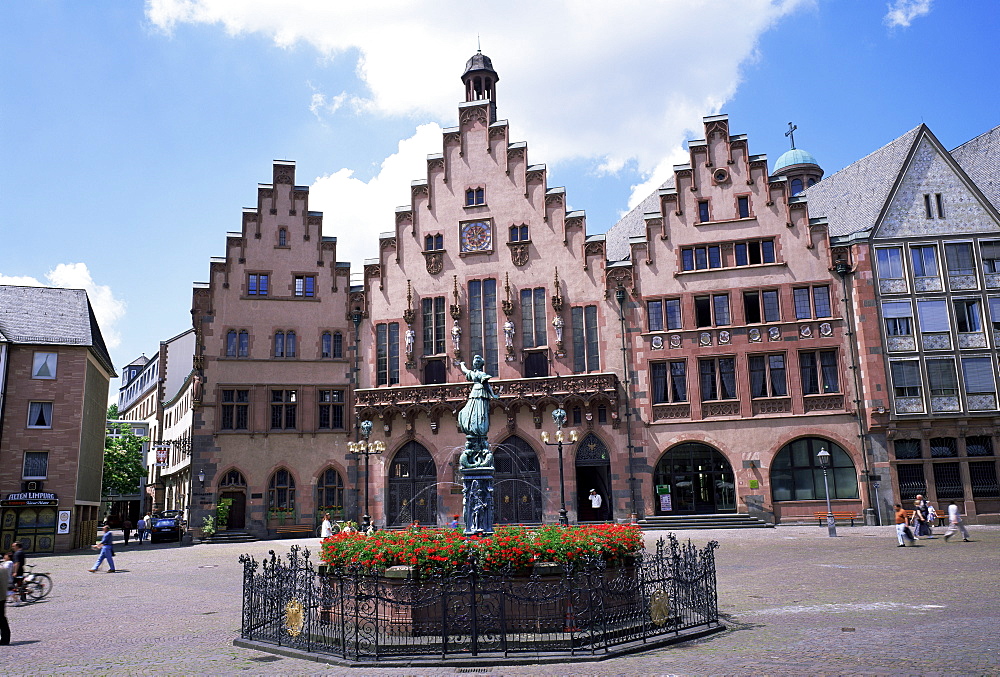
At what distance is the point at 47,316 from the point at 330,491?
18.7 m

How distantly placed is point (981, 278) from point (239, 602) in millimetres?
39552

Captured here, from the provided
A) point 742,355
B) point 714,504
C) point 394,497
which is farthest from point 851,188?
point 394,497

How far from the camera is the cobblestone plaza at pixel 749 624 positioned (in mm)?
12125

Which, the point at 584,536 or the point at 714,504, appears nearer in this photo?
the point at 584,536

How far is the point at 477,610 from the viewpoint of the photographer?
14.2m

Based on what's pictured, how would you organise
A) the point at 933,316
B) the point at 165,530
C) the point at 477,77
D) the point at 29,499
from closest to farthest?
the point at 29,499, the point at 933,316, the point at 165,530, the point at 477,77

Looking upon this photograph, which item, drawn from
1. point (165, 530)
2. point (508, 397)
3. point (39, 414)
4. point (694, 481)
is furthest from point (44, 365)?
point (694, 481)

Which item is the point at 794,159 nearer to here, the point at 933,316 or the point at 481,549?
the point at 933,316

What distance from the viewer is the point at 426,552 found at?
14.7 m

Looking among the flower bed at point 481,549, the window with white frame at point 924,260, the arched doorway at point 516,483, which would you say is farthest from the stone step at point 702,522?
the flower bed at point 481,549

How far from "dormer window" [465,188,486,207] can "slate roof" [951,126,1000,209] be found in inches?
1083

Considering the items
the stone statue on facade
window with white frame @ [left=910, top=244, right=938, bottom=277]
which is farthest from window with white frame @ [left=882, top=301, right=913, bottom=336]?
the stone statue on facade

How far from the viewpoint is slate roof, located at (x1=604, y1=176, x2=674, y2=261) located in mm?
53094

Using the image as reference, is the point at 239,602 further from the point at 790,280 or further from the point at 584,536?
the point at 790,280
